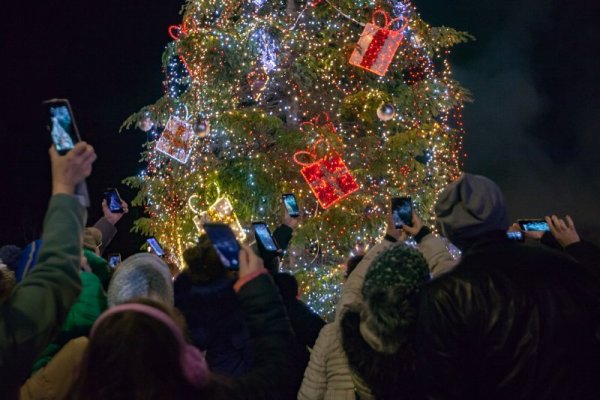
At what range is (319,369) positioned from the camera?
154 inches

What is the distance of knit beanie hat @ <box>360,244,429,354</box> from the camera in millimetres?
2840

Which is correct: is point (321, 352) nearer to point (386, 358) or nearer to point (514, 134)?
point (386, 358)

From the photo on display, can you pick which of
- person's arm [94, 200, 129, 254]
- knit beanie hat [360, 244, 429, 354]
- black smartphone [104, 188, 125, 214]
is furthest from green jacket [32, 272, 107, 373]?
black smartphone [104, 188, 125, 214]

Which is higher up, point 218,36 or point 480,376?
point 480,376

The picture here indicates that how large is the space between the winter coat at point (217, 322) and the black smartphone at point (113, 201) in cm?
245

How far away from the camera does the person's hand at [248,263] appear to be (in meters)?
2.19

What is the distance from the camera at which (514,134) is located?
53.2 ft

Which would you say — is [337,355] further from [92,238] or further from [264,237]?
[92,238]

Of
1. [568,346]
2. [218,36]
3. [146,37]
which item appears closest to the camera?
[568,346]

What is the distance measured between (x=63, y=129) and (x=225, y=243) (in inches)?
26.4

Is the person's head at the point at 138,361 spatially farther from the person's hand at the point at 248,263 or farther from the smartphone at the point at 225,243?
the smartphone at the point at 225,243

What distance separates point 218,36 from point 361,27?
2.89 metres

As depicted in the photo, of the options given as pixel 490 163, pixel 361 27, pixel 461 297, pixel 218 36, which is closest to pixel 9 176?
pixel 218 36

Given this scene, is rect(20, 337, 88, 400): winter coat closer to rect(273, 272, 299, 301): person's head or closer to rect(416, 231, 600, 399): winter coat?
rect(416, 231, 600, 399): winter coat
